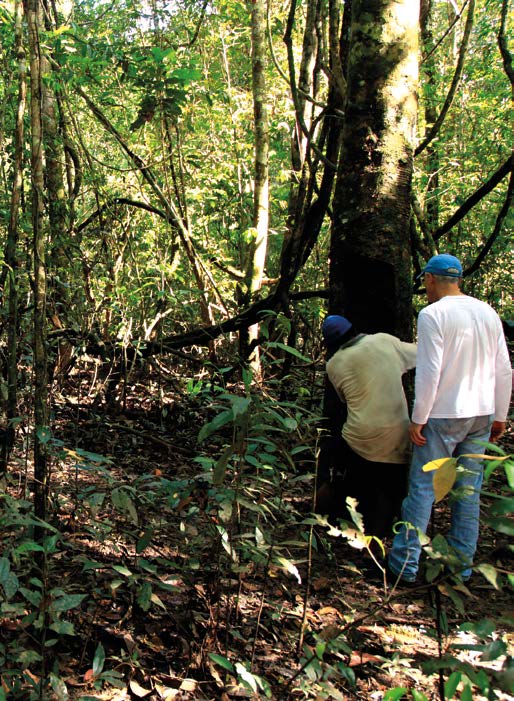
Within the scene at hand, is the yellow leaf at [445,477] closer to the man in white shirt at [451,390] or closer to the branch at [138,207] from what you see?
the man in white shirt at [451,390]

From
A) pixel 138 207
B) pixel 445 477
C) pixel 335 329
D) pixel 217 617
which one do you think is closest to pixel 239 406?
pixel 445 477

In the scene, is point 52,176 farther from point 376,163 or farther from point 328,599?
point 328,599

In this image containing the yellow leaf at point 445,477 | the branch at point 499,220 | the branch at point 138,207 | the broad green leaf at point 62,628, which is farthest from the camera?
the branch at point 138,207

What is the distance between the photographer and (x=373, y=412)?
149 inches

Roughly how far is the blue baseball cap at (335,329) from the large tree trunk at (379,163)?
154 millimetres

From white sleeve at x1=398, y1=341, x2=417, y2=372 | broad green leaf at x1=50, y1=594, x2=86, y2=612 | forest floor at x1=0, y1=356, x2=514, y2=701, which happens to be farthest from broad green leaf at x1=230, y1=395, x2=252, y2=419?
white sleeve at x1=398, y1=341, x2=417, y2=372

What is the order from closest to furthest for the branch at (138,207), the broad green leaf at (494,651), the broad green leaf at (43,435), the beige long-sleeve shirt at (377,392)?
1. the broad green leaf at (494,651)
2. the broad green leaf at (43,435)
3. the beige long-sleeve shirt at (377,392)
4. the branch at (138,207)

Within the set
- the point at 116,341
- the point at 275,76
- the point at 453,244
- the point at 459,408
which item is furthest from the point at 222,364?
the point at 275,76

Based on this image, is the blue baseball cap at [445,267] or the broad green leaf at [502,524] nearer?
the broad green leaf at [502,524]

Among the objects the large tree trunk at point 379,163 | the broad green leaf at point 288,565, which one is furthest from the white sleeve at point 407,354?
the broad green leaf at point 288,565

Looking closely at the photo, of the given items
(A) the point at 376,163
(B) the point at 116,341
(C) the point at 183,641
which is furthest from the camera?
(B) the point at 116,341

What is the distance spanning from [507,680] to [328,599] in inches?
84.0

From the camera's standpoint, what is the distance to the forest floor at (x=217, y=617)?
2.26 meters

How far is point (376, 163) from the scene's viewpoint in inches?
151
